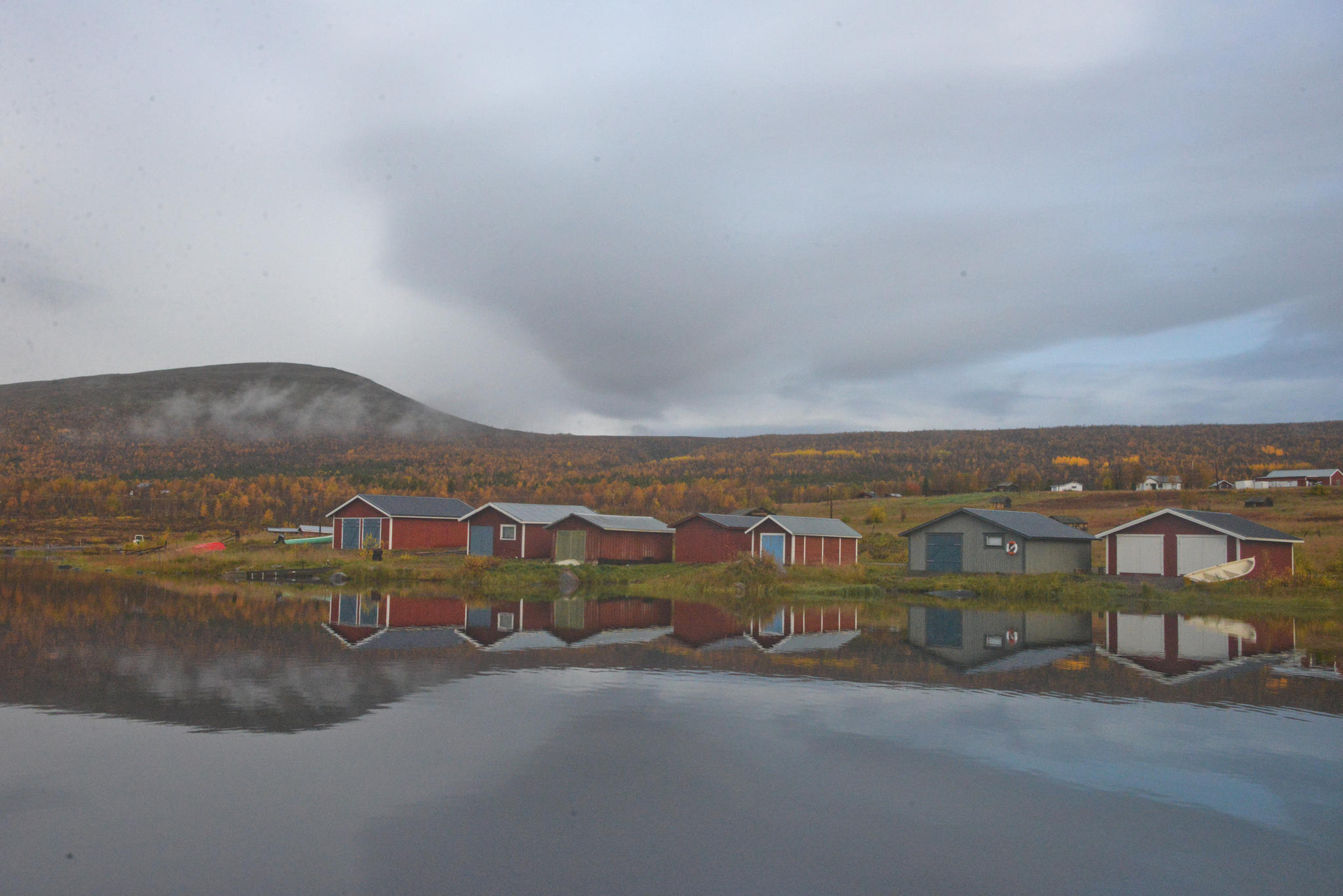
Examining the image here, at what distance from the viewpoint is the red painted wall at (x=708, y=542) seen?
48.4m

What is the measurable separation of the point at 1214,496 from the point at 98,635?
74.5 m

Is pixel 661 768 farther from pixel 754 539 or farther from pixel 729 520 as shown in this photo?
pixel 729 520

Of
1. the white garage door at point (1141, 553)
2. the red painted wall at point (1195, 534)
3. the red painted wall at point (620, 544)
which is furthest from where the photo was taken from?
the red painted wall at point (620, 544)

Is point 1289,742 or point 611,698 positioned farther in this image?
point 611,698

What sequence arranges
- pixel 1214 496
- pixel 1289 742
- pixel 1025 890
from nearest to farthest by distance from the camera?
pixel 1025 890
pixel 1289 742
pixel 1214 496

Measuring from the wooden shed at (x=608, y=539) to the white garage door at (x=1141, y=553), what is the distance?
22644mm

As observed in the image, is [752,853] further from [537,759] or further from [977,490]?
[977,490]

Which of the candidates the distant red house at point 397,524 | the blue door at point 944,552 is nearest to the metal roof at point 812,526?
the blue door at point 944,552

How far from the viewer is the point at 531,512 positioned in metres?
51.6

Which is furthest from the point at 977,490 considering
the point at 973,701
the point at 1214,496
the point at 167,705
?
the point at 167,705

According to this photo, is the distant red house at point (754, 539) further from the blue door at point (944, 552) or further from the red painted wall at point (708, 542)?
the blue door at point (944, 552)

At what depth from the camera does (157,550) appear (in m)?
56.7

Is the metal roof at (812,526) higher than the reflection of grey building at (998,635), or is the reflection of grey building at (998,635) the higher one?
the metal roof at (812,526)

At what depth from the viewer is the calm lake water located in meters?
7.63
